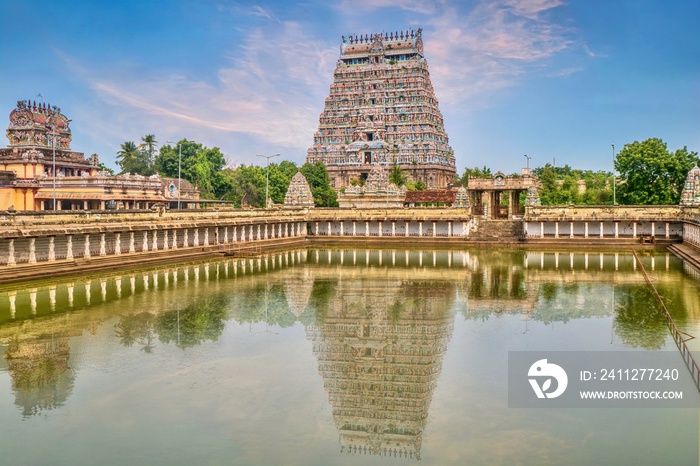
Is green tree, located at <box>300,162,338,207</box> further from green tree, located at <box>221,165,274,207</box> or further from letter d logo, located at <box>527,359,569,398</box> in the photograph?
letter d logo, located at <box>527,359,569,398</box>

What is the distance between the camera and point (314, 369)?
16.4 m

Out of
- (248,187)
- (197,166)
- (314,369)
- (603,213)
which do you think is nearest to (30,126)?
(197,166)

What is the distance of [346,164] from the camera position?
95688 mm

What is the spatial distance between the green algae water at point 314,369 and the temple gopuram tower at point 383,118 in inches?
2498

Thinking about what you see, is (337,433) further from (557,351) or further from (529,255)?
(529,255)

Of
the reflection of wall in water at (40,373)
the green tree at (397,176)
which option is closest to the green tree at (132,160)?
the green tree at (397,176)

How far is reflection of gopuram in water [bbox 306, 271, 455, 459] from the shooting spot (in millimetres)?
12602

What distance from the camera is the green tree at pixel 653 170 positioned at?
200ft

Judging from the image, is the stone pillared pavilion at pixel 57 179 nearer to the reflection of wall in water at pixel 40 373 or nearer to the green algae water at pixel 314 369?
the green algae water at pixel 314 369

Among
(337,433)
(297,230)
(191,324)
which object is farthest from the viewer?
(297,230)

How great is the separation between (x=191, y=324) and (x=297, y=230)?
3750cm

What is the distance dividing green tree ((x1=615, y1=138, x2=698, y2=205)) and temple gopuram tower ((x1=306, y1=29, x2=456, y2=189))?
34.0 meters

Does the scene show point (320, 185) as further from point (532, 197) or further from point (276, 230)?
point (532, 197)

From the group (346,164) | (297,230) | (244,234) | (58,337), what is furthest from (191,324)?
(346,164)
